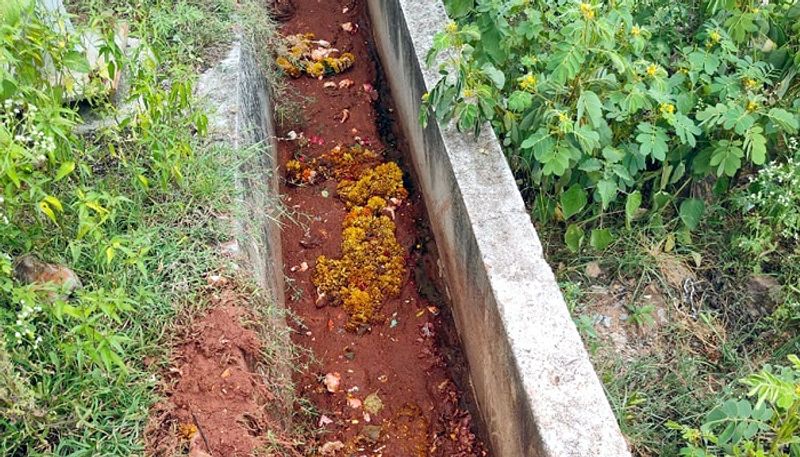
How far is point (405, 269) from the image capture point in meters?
3.86

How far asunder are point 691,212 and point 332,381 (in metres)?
1.87

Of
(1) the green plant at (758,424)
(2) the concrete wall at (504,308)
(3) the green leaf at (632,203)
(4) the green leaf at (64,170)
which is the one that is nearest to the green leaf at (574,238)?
(3) the green leaf at (632,203)

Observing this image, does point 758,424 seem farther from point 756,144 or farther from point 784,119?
point 784,119

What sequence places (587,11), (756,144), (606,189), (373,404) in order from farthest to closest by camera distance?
1. (373,404)
2. (606,189)
3. (756,144)
4. (587,11)

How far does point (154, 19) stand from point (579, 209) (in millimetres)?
2524

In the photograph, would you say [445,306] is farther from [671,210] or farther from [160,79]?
[160,79]

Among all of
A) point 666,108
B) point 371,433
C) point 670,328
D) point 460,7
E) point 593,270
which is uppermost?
point 460,7

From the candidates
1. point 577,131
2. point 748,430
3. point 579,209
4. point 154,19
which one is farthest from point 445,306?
point 154,19

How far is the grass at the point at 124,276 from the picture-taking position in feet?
7.01

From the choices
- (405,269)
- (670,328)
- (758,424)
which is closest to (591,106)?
(670,328)

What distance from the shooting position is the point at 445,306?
3.62m

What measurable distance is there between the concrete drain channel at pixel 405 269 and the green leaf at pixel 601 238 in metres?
0.42

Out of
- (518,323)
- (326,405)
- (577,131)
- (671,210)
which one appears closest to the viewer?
(518,323)

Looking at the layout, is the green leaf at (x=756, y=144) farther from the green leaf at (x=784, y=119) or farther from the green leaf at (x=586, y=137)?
the green leaf at (x=586, y=137)
